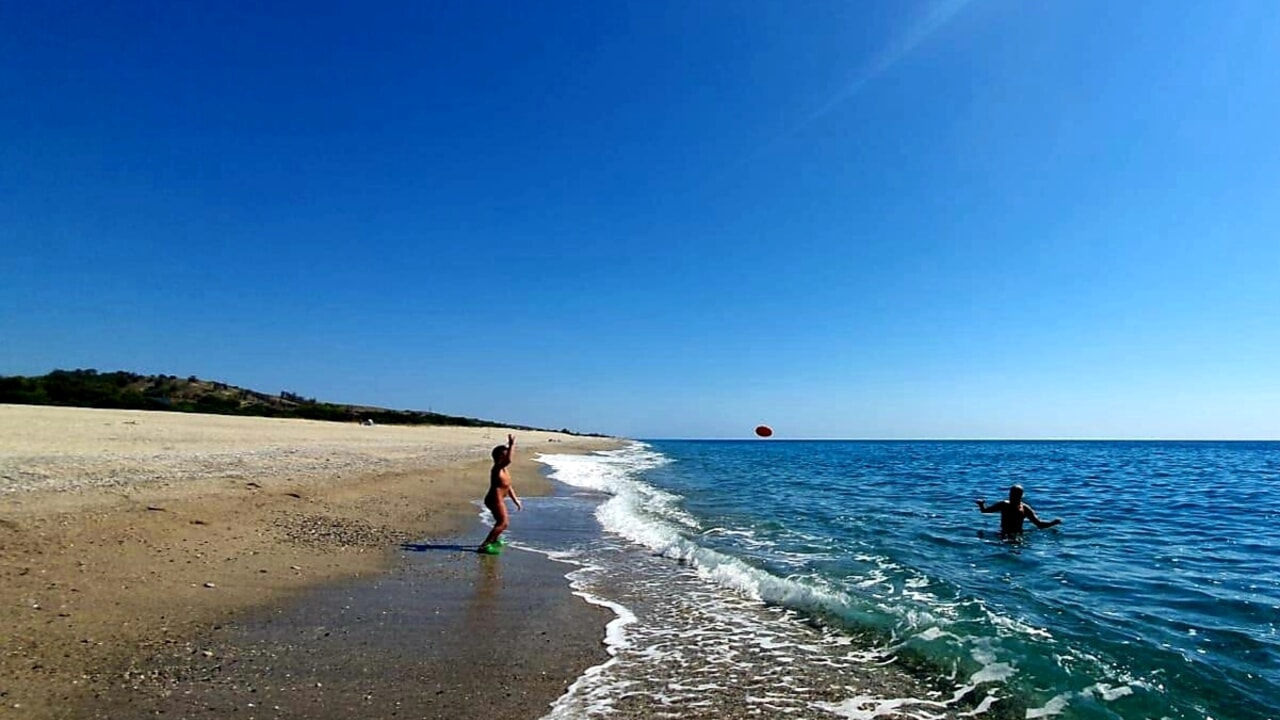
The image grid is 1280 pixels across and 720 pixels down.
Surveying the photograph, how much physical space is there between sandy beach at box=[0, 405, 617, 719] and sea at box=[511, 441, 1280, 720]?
3.25ft

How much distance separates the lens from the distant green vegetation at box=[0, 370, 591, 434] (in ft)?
148

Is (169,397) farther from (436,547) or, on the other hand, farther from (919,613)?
(919,613)

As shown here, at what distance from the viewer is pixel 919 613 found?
8.66 meters

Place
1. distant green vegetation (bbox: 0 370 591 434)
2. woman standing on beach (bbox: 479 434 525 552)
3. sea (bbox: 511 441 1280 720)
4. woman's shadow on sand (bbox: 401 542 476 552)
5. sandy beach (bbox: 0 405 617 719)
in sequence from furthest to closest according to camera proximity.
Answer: distant green vegetation (bbox: 0 370 591 434) < woman standing on beach (bbox: 479 434 525 552) < woman's shadow on sand (bbox: 401 542 476 552) < sea (bbox: 511 441 1280 720) < sandy beach (bbox: 0 405 617 719)

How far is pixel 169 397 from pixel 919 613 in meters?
68.7

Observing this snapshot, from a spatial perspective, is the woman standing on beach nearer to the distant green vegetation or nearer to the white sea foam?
the white sea foam

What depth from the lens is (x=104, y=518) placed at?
10.1 m

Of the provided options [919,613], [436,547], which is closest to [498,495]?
[436,547]

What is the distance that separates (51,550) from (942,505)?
2272 cm

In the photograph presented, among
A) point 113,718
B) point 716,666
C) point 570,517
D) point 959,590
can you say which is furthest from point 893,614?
point 570,517

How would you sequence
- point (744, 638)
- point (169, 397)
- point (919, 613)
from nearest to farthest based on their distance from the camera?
point (744, 638), point (919, 613), point (169, 397)

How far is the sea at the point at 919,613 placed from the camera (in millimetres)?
6031

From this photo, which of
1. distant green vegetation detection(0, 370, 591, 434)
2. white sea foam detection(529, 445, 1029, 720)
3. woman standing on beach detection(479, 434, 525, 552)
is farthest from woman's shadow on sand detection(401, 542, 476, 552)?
distant green vegetation detection(0, 370, 591, 434)

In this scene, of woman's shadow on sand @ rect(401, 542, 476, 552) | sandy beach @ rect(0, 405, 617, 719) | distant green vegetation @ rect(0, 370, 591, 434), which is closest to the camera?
sandy beach @ rect(0, 405, 617, 719)
